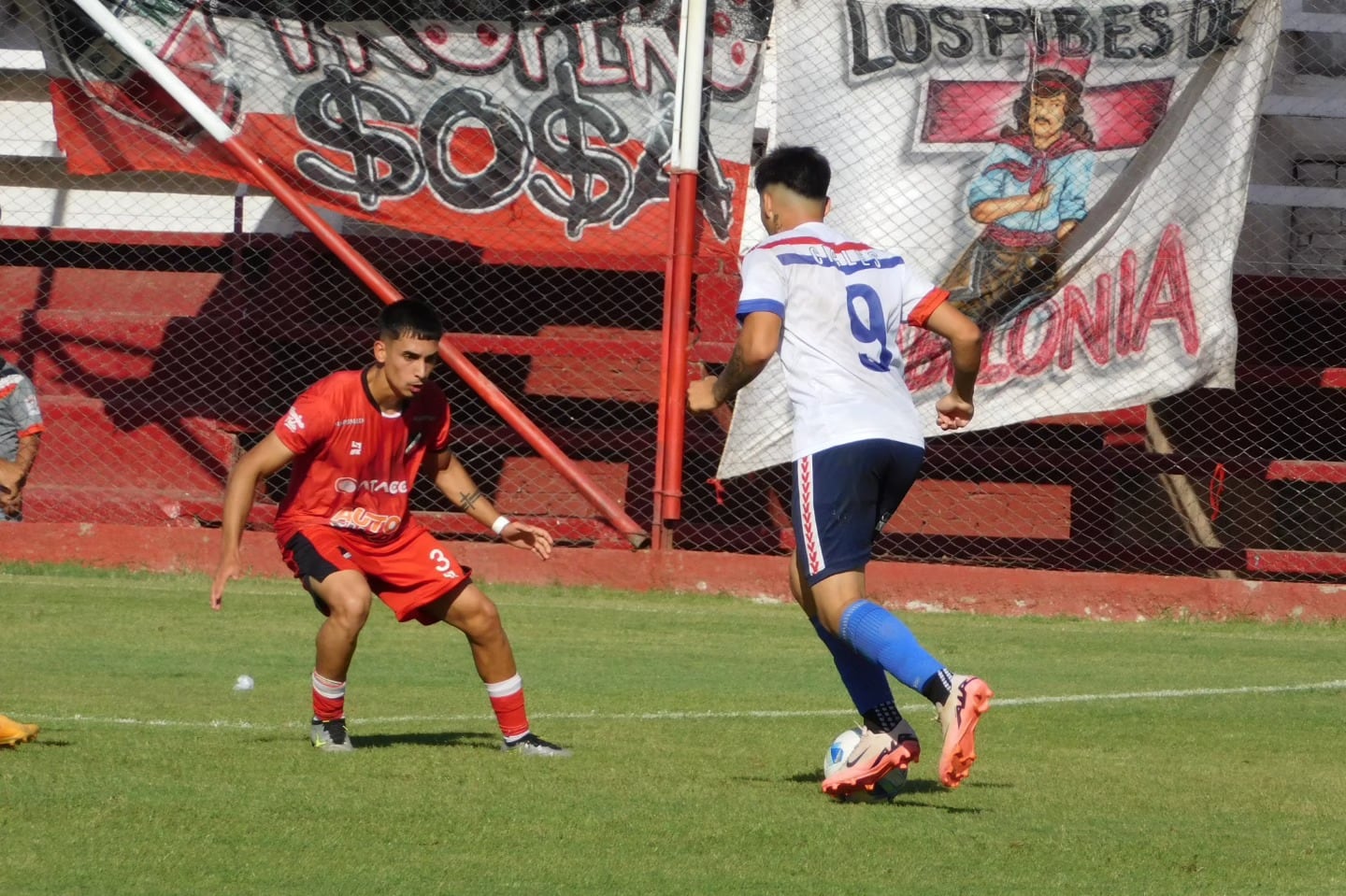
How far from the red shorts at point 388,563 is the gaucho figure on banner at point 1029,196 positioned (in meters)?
6.42

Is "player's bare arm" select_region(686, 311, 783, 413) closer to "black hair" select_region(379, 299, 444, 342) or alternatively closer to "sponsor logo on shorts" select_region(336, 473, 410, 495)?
"black hair" select_region(379, 299, 444, 342)

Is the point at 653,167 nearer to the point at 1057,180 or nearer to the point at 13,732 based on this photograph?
the point at 1057,180

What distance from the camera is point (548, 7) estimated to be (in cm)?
1316

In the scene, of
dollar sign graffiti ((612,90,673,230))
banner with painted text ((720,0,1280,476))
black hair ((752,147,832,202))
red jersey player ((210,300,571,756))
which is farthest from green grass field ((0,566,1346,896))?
dollar sign graffiti ((612,90,673,230))

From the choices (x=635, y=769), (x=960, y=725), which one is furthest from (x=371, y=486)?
(x=960, y=725)

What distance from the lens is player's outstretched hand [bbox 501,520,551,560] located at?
22.9 ft

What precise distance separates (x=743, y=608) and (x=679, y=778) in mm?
6046

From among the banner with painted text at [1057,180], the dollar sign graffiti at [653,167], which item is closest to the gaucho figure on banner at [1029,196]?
the banner with painted text at [1057,180]

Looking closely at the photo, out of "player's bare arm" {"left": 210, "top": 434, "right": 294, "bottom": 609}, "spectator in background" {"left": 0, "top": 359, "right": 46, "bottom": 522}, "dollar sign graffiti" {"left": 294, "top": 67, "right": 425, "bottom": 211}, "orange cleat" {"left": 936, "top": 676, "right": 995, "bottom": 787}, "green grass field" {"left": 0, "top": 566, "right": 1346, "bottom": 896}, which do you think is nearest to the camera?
"green grass field" {"left": 0, "top": 566, "right": 1346, "bottom": 896}

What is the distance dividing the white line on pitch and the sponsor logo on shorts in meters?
0.98

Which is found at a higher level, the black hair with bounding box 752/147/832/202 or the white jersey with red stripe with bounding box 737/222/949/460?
the black hair with bounding box 752/147/832/202

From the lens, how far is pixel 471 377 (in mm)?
12562

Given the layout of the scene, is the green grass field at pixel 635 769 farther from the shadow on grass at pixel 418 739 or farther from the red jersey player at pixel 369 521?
the red jersey player at pixel 369 521

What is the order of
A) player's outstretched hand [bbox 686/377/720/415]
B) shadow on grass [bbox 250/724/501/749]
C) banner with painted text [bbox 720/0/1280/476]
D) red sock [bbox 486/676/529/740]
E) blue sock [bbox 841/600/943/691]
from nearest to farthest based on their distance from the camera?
blue sock [bbox 841/600/943/691], player's outstretched hand [bbox 686/377/720/415], red sock [bbox 486/676/529/740], shadow on grass [bbox 250/724/501/749], banner with painted text [bbox 720/0/1280/476]
